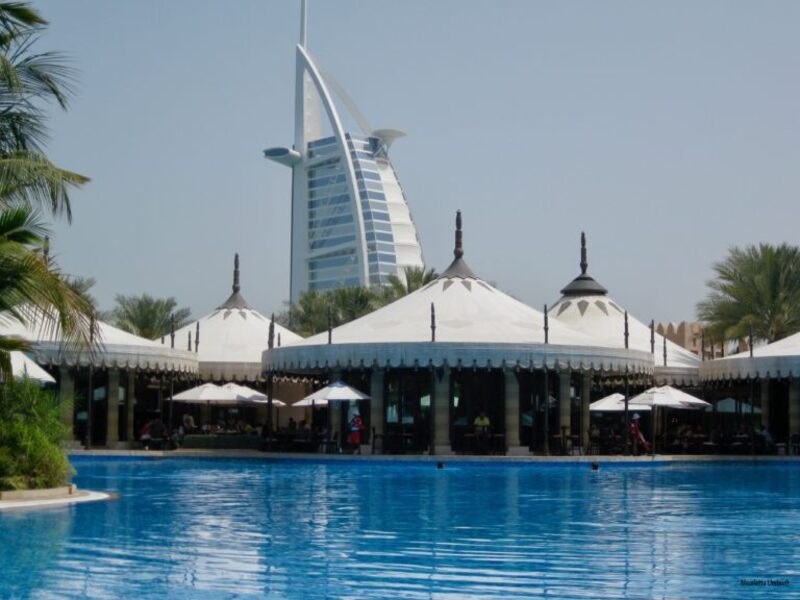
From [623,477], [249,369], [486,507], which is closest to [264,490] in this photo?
[486,507]

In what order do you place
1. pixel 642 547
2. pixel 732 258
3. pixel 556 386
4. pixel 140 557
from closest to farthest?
pixel 140 557, pixel 642 547, pixel 556 386, pixel 732 258

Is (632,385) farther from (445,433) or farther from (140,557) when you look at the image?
(140,557)

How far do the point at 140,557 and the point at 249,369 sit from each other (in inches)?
1295

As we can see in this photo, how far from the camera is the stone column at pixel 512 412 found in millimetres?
35719

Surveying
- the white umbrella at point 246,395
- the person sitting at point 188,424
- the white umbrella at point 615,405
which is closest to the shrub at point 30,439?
the white umbrella at point 615,405

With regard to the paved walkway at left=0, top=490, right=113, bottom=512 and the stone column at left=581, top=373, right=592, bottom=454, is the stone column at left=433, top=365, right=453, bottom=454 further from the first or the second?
the paved walkway at left=0, top=490, right=113, bottom=512

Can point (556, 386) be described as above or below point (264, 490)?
above

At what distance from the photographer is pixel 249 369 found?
45.6 metres

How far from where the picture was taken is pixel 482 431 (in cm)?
3544

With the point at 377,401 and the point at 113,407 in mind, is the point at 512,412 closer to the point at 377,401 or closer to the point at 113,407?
the point at 377,401

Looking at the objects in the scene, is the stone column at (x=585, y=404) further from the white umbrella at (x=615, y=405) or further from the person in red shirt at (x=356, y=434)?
the person in red shirt at (x=356, y=434)

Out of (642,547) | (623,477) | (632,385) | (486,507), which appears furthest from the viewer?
(632,385)

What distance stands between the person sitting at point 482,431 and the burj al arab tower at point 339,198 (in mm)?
142167

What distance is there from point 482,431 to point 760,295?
1683 cm
